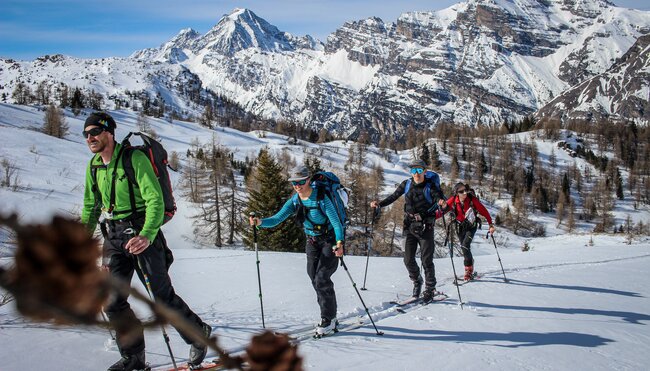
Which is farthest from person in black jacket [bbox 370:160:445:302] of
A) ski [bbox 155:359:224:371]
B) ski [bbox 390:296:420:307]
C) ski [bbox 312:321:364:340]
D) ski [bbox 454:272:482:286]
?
ski [bbox 155:359:224:371]

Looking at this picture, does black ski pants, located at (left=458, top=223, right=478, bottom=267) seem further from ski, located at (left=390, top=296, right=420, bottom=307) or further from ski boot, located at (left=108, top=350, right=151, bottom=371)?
ski boot, located at (left=108, top=350, right=151, bottom=371)

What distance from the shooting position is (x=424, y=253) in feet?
25.5

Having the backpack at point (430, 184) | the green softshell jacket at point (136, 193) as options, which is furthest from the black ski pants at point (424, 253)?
the green softshell jacket at point (136, 193)

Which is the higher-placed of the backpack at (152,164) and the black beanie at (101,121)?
the black beanie at (101,121)

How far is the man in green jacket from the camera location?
3.92 metres

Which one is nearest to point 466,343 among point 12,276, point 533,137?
point 12,276

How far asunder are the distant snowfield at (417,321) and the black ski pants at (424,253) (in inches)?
24.4

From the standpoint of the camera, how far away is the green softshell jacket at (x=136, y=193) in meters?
3.86

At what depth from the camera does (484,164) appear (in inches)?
4569

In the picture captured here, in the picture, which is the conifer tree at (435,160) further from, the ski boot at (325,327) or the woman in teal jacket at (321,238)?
the ski boot at (325,327)

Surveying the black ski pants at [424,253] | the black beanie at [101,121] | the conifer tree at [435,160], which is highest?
the conifer tree at [435,160]

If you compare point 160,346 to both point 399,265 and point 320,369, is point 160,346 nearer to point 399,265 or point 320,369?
point 320,369

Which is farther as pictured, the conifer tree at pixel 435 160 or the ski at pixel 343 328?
the conifer tree at pixel 435 160

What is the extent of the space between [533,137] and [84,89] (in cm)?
19504
